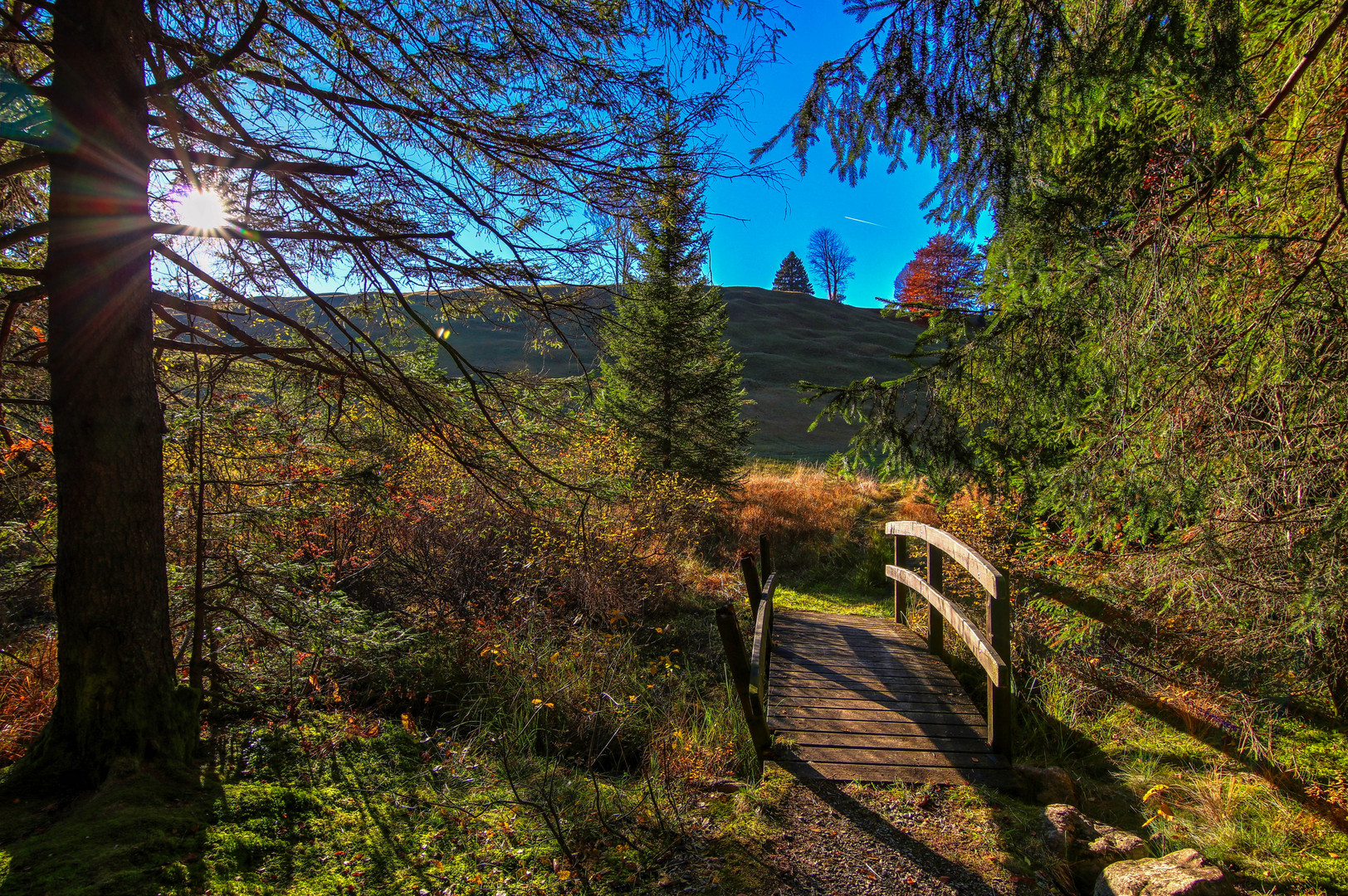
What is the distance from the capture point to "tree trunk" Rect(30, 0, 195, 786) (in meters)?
2.69

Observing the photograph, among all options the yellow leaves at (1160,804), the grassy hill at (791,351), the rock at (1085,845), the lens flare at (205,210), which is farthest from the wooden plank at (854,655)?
the grassy hill at (791,351)

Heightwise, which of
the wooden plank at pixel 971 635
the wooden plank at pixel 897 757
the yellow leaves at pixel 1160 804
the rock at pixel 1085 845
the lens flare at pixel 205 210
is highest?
the lens flare at pixel 205 210

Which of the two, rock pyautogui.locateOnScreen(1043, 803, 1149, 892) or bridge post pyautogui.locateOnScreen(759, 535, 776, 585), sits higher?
bridge post pyautogui.locateOnScreen(759, 535, 776, 585)

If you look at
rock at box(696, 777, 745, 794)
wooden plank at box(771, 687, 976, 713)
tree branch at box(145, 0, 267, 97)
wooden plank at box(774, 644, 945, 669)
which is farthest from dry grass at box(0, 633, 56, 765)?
Result: wooden plank at box(774, 644, 945, 669)

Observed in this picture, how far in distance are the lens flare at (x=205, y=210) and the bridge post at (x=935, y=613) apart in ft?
19.7

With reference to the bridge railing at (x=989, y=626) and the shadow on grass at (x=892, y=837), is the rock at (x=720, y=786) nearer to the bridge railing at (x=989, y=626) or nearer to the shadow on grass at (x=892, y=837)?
the shadow on grass at (x=892, y=837)

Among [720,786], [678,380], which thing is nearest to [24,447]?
[720,786]

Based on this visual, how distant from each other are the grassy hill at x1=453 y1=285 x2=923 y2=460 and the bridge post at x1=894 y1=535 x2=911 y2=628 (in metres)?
14.9

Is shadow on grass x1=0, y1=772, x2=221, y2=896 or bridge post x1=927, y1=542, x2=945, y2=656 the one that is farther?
bridge post x1=927, y1=542, x2=945, y2=656

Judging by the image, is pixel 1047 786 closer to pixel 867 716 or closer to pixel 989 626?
pixel 989 626

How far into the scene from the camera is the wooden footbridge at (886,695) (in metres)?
4.00

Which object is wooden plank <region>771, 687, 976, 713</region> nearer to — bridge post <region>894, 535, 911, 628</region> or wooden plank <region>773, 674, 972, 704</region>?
wooden plank <region>773, 674, 972, 704</region>

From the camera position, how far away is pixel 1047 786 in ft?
12.5

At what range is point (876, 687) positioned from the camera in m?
5.22
